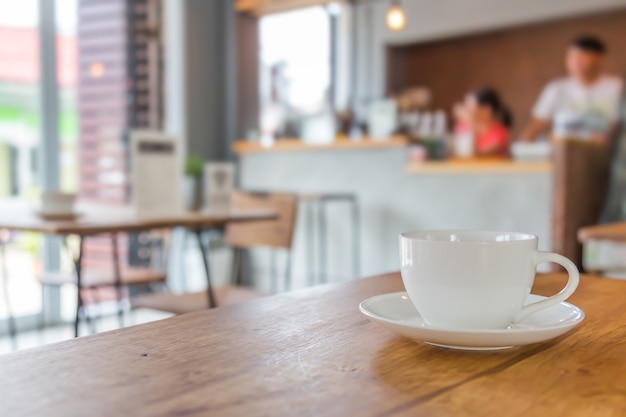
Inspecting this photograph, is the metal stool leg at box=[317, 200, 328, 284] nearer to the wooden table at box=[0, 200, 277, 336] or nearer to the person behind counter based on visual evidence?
the person behind counter

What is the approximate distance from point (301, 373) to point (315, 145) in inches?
159

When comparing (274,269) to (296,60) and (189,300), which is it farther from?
(296,60)

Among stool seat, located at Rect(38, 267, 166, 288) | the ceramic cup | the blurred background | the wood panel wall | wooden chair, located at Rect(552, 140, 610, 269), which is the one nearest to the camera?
the ceramic cup

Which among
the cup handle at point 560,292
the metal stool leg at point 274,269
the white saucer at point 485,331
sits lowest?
the metal stool leg at point 274,269

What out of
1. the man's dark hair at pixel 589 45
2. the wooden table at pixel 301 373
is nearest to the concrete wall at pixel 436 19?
the man's dark hair at pixel 589 45

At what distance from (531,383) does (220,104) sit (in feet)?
15.2

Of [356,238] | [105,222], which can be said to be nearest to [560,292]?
[105,222]

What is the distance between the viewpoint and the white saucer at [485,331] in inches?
20.4

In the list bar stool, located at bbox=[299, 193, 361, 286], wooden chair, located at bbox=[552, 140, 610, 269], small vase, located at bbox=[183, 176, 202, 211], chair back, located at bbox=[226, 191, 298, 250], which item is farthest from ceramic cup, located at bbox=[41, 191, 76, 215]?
bar stool, located at bbox=[299, 193, 361, 286]

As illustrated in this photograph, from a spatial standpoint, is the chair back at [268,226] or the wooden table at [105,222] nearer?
the wooden table at [105,222]

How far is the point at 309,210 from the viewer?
4.55 meters

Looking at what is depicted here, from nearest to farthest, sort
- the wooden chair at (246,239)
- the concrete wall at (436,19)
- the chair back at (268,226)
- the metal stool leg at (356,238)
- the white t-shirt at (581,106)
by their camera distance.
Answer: the wooden chair at (246,239) → the chair back at (268,226) → the white t-shirt at (581,106) → the metal stool leg at (356,238) → the concrete wall at (436,19)

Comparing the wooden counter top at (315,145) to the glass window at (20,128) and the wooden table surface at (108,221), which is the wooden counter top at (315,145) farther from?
the wooden table surface at (108,221)

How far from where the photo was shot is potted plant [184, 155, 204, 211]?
2621mm
